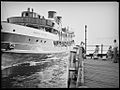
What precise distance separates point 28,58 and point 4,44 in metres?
1.73

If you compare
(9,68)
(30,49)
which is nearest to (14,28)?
(30,49)

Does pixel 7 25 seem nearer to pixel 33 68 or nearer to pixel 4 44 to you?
pixel 4 44


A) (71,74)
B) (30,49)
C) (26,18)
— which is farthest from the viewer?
(26,18)

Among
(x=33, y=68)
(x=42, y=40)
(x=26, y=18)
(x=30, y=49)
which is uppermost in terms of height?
(x=26, y=18)

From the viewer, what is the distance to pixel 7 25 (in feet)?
19.5

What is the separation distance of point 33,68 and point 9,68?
5.97ft

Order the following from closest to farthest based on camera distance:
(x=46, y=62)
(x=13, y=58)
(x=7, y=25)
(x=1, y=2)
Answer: (x=1, y=2), (x=7, y=25), (x=13, y=58), (x=46, y=62)

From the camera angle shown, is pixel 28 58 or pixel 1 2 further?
pixel 28 58

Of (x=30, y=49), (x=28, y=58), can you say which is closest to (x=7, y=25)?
(x=30, y=49)

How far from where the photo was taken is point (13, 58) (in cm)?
646

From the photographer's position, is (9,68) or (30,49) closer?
(9,68)

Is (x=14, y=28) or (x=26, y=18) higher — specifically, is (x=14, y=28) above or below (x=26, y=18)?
below

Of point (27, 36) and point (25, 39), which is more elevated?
point (27, 36)

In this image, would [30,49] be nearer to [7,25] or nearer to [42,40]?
[42,40]
